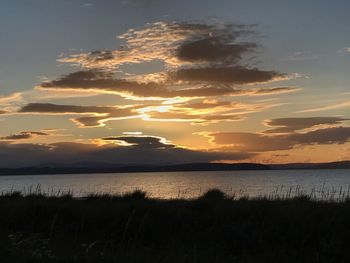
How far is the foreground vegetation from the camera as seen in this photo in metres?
11.0

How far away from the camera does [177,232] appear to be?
566 inches

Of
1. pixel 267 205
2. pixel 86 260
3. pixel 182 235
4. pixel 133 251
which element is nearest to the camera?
pixel 86 260

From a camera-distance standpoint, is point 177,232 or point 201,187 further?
point 201,187

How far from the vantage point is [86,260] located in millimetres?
9109

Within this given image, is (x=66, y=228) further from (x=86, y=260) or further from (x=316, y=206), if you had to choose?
(x=316, y=206)

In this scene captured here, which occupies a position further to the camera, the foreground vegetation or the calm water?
the calm water

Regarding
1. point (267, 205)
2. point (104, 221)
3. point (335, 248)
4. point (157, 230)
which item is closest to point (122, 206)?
point (104, 221)

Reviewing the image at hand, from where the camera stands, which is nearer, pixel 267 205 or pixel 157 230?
pixel 157 230

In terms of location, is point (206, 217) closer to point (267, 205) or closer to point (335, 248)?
point (267, 205)

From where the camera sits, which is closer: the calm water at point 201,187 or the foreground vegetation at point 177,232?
the foreground vegetation at point 177,232

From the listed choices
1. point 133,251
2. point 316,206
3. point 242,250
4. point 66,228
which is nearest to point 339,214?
point 316,206

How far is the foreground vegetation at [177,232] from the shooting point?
1098 centimetres

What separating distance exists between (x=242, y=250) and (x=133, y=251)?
2.92 metres

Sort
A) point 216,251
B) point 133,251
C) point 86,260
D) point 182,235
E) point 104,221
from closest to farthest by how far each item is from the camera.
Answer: point 86,260
point 133,251
point 216,251
point 182,235
point 104,221
